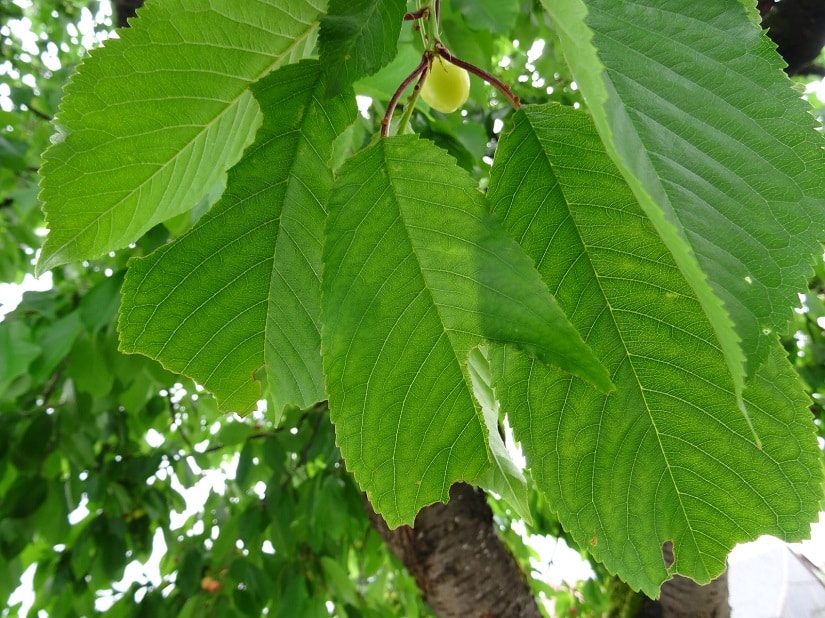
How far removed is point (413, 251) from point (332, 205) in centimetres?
5

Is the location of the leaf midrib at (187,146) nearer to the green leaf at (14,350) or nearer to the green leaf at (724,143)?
the green leaf at (724,143)

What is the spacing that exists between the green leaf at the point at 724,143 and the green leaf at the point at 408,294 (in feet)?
0.29

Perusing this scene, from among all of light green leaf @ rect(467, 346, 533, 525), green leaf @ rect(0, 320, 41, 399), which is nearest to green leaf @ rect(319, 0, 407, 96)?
light green leaf @ rect(467, 346, 533, 525)

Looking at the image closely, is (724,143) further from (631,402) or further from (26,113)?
(26,113)

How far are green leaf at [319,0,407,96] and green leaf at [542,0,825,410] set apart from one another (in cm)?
10

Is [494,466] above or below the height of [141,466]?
below

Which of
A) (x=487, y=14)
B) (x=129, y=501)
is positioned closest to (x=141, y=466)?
(x=129, y=501)

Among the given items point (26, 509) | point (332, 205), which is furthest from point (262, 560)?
point (332, 205)

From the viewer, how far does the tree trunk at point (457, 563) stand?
47.2 inches

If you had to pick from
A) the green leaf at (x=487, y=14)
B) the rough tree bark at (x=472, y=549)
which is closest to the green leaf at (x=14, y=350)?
the rough tree bark at (x=472, y=549)

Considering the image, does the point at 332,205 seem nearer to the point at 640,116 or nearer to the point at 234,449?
the point at 640,116

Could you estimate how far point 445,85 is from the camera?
0.45 metres

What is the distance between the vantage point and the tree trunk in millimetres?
1198

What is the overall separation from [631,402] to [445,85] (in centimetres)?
25
